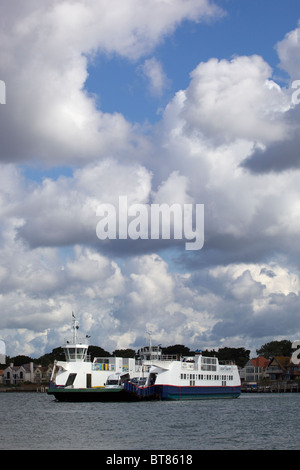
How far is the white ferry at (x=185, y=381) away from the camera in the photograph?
11612 centimetres

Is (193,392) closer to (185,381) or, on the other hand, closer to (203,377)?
(185,381)

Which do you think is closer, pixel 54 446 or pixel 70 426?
pixel 54 446

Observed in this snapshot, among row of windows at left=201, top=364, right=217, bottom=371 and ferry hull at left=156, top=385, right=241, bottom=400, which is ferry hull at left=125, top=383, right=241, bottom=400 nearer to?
ferry hull at left=156, top=385, right=241, bottom=400

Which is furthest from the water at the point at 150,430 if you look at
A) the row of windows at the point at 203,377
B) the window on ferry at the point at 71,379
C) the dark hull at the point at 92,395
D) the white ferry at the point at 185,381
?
the window on ferry at the point at 71,379

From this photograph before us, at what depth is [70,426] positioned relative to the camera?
70.1 m

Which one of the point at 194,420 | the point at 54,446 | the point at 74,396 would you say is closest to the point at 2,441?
the point at 54,446

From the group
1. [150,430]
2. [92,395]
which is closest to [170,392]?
[92,395]

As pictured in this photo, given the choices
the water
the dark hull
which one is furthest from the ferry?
the water

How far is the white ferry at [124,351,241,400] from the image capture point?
381 feet

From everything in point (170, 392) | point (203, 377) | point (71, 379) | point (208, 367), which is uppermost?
point (208, 367)

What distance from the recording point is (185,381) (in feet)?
399
